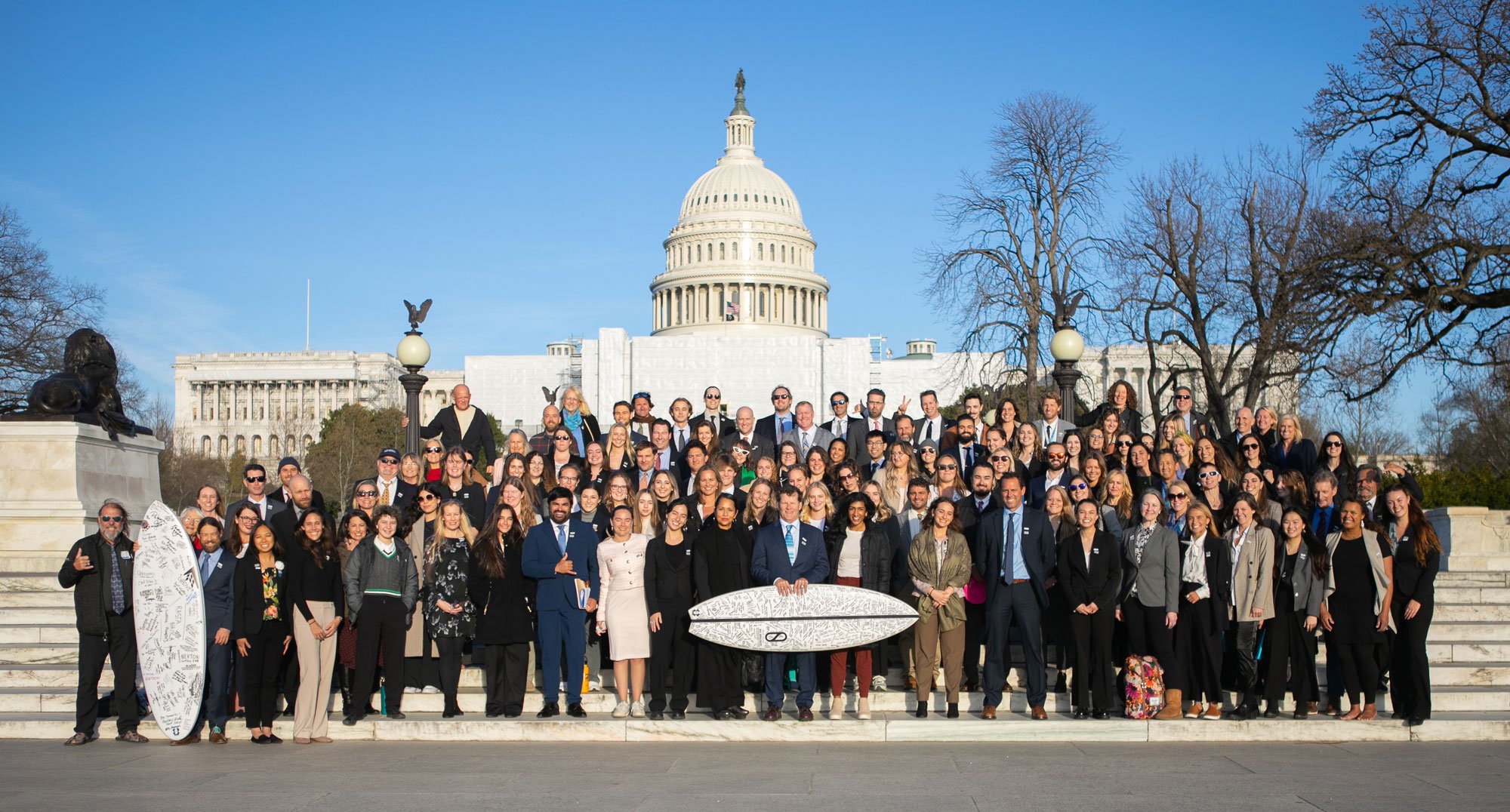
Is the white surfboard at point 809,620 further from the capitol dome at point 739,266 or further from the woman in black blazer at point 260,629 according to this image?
the capitol dome at point 739,266

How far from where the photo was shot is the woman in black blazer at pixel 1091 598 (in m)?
9.52

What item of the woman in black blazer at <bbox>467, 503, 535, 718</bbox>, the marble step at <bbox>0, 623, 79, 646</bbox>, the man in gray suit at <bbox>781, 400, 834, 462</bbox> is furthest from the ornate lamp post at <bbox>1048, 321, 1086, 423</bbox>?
the marble step at <bbox>0, 623, 79, 646</bbox>

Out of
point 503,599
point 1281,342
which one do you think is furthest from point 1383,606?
point 1281,342

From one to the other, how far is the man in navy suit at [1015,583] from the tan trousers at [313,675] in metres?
4.87

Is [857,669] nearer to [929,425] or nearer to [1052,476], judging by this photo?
[1052,476]

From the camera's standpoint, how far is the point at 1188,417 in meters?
13.1

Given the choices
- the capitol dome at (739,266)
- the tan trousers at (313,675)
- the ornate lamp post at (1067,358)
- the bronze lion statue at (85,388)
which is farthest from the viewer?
the capitol dome at (739,266)

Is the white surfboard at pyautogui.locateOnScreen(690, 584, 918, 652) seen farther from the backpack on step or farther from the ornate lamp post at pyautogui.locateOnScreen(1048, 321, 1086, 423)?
the ornate lamp post at pyautogui.locateOnScreen(1048, 321, 1086, 423)

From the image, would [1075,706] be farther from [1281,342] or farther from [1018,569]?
[1281,342]

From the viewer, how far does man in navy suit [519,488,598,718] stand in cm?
977

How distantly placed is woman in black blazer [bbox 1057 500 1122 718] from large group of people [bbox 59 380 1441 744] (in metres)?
0.02

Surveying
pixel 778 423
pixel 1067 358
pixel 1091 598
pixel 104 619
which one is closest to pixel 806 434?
pixel 778 423

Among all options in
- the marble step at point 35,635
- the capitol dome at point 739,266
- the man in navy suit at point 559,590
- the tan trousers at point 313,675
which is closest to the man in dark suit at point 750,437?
the man in navy suit at point 559,590

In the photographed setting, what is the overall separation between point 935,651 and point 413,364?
886 cm
